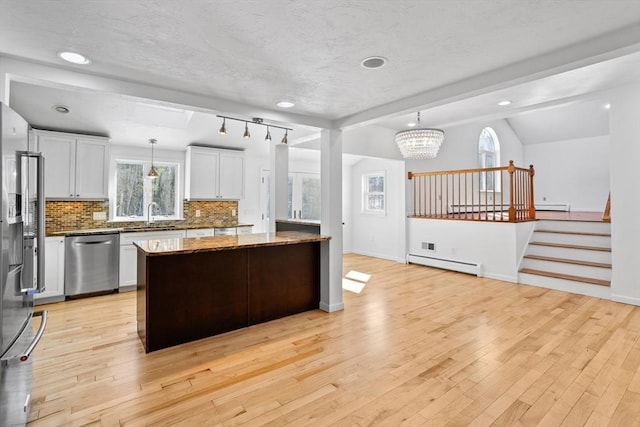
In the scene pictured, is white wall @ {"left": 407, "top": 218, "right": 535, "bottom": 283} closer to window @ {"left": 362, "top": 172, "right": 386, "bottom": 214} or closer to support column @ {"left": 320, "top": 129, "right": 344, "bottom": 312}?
window @ {"left": 362, "top": 172, "right": 386, "bottom": 214}

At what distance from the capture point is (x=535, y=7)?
176 centimetres

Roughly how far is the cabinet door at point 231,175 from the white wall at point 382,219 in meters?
3.23

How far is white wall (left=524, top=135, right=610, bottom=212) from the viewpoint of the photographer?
8.85 meters

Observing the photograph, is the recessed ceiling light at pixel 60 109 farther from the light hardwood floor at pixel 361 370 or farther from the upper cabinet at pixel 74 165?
the light hardwood floor at pixel 361 370

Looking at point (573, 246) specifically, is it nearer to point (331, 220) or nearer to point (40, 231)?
point (331, 220)

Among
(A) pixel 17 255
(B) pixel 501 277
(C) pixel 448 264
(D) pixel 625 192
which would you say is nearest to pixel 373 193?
(C) pixel 448 264

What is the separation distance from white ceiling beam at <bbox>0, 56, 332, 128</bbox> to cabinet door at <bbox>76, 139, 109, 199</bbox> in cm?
265

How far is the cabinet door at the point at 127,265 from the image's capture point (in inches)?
189

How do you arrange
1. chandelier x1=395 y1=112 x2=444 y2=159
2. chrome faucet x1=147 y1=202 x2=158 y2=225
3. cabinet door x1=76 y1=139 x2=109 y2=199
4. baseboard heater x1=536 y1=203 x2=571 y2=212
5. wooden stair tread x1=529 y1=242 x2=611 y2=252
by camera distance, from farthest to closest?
baseboard heater x1=536 y1=203 x2=571 y2=212
chrome faucet x1=147 y1=202 x2=158 y2=225
wooden stair tread x1=529 y1=242 x2=611 y2=252
chandelier x1=395 y1=112 x2=444 y2=159
cabinet door x1=76 y1=139 x2=109 y2=199

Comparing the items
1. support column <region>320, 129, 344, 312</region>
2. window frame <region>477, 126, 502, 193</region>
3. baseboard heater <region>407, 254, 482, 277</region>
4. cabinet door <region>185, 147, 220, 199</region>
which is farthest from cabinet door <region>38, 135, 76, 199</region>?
window frame <region>477, 126, 502, 193</region>

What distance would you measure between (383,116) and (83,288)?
460 cm

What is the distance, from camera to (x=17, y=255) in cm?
175

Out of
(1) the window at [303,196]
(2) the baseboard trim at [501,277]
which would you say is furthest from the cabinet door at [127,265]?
(2) the baseboard trim at [501,277]

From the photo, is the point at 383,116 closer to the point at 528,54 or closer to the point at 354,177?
the point at 528,54
